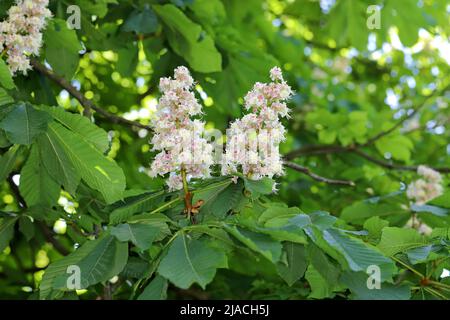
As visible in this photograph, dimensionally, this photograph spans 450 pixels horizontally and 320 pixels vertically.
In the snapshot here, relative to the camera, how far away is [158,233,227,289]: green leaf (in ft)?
5.72

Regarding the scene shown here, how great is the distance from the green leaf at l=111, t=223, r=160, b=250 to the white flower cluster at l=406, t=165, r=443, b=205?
6.85ft

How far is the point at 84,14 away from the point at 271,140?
1506mm

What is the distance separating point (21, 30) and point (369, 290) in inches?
67.3

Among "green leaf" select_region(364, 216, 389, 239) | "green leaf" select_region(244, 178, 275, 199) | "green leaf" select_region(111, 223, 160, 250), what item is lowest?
"green leaf" select_region(111, 223, 160, 250)

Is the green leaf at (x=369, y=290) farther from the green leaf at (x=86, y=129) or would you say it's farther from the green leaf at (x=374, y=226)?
the green leaf at (x=86, y=129)

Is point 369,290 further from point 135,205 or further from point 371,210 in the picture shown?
point 371,210

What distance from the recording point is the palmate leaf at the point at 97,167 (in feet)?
7.26

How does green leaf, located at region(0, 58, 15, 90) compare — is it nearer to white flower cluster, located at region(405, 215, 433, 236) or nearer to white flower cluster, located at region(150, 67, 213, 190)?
white flower cluster, located at region(150, 67, 213, 190)

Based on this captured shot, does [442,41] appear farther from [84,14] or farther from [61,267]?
[61,267]

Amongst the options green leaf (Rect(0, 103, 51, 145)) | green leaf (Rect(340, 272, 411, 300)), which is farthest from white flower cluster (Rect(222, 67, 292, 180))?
green leaf (Rect(0, 103, 51, 145))

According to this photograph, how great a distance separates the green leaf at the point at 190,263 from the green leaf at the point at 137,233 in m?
0.08

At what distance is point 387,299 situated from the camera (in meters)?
1.83

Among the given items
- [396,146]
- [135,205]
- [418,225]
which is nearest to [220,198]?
[135,205]
